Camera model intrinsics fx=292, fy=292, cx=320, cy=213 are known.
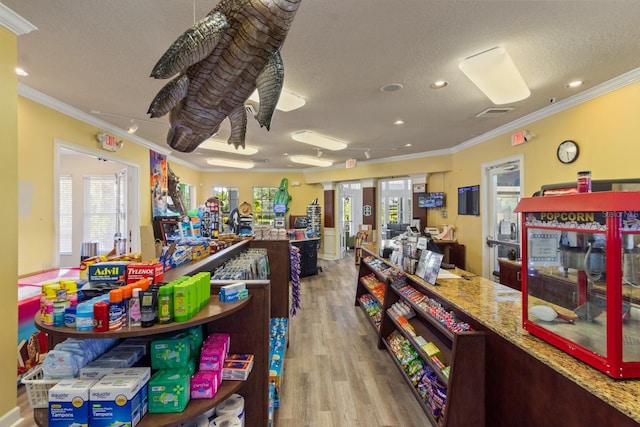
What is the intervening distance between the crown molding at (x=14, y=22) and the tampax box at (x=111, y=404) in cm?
250

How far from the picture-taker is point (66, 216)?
20.6 ft

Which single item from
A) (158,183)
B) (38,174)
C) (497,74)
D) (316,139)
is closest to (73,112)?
(38,174)

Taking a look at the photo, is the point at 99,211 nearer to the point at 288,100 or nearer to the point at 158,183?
the point at 158,183

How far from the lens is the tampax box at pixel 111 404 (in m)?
1.16

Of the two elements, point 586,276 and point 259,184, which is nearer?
point 586,276

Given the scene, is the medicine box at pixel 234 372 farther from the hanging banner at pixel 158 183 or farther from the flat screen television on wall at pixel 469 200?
the flat screen television on wall at pixel 469 200

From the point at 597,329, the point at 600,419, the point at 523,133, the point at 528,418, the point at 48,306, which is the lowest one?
the point at 528,418

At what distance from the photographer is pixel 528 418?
57.8 inches

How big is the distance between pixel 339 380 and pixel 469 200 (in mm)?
4440

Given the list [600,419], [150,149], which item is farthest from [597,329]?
[150,149]

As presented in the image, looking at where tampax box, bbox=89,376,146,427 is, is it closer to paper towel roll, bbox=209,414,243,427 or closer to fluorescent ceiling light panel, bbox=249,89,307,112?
paper towel roll, bbox=209,414,243,427

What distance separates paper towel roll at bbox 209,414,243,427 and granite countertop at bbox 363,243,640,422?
4.70 ft

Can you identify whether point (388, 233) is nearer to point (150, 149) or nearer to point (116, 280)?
point (150, 149)

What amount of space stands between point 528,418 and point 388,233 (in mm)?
6816
